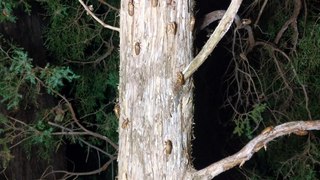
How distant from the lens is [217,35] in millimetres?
1825

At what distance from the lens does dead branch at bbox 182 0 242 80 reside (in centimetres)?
177

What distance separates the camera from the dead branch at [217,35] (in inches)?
69.7

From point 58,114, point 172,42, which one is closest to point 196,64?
point 172,42

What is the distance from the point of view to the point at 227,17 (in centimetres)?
179

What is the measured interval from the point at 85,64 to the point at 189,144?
2.20 meters

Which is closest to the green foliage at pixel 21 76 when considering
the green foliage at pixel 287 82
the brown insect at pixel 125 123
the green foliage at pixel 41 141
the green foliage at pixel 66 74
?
the green foliage at pixel 66 74

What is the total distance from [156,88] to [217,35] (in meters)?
0.29

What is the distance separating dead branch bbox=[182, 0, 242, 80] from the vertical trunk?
0.05 meters

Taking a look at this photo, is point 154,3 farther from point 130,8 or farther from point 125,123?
point 125,123

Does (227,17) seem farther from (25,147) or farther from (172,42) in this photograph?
(25,147)

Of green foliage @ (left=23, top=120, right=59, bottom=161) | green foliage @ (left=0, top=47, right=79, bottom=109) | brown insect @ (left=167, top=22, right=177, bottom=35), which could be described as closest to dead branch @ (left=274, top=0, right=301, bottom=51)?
green foliage @ (left=0, top=47, right=79, bottom=109)

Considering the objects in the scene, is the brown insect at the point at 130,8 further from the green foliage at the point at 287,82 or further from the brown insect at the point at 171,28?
the green foliage at the point at 287,82

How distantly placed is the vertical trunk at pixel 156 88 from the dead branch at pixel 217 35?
5 cm

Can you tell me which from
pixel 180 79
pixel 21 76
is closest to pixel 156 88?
pixel 180 79
